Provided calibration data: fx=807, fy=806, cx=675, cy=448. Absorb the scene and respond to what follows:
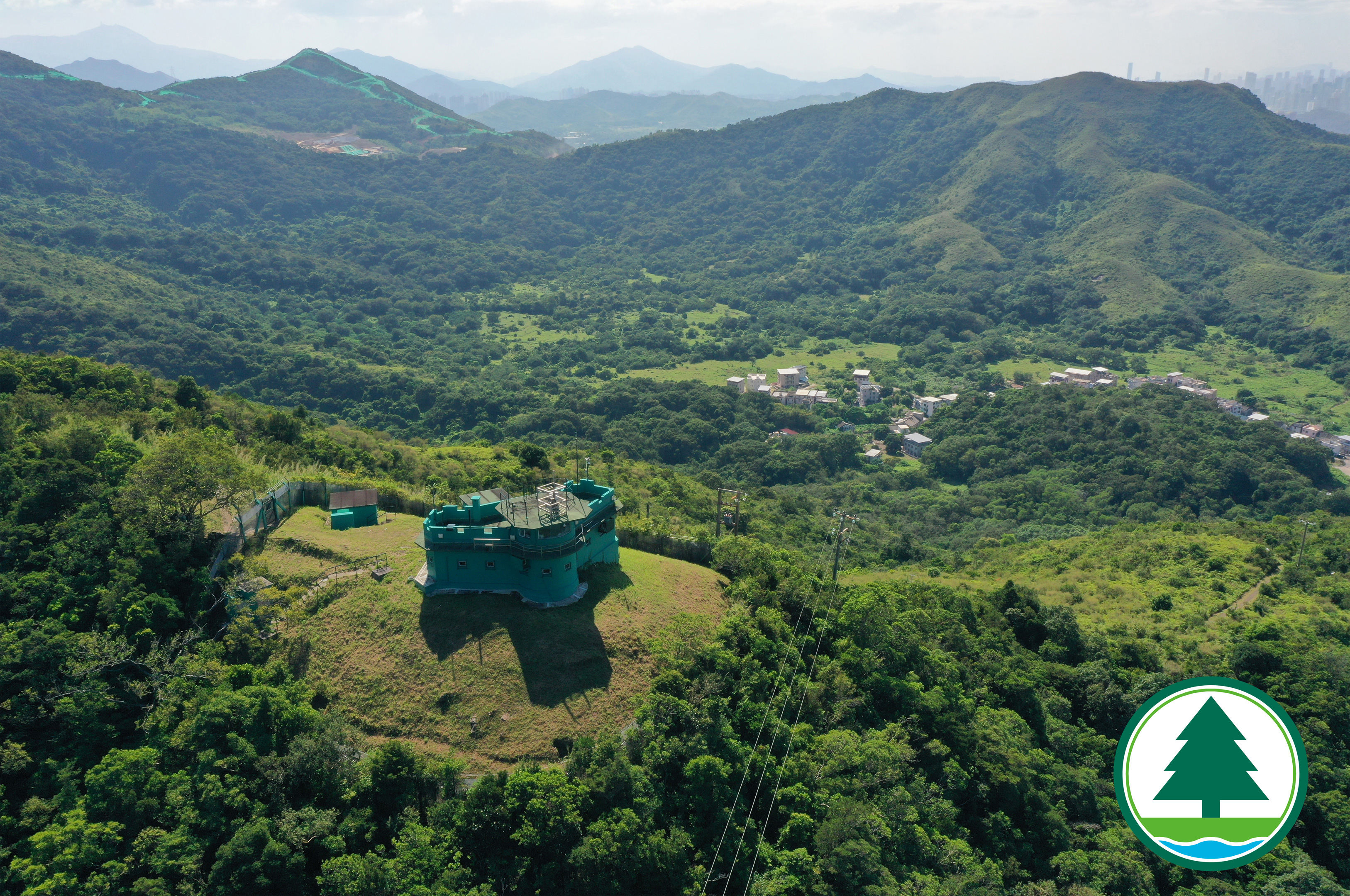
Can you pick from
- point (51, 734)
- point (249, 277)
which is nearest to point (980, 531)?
point (51, 734)

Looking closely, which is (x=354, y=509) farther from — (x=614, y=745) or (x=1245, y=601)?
(x=1245, y=601)

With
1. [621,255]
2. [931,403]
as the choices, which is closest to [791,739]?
[931,403]

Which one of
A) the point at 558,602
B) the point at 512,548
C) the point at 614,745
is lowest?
the point at 614,745

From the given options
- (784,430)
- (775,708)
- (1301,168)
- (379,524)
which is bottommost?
(784,430)

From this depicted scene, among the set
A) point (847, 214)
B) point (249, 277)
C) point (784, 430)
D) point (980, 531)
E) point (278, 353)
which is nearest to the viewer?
point (980, 531)

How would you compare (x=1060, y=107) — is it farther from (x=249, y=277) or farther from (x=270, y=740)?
(x=270, y=740)

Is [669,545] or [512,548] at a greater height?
[512,548]
